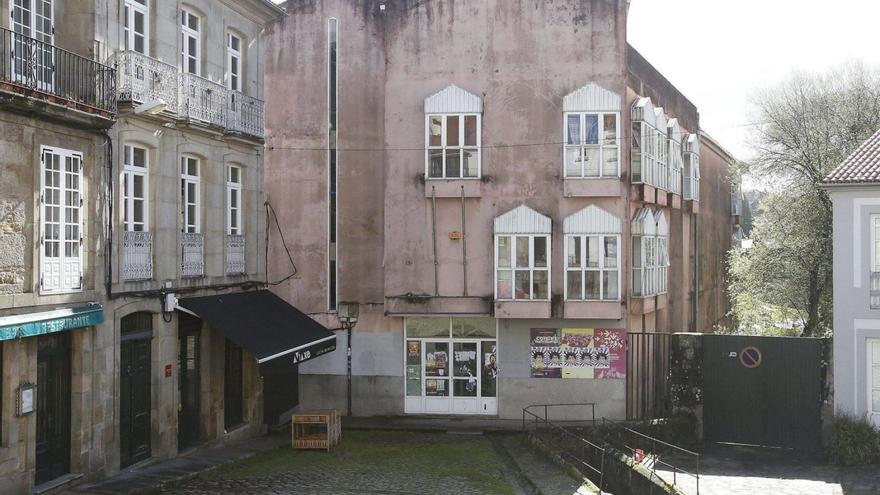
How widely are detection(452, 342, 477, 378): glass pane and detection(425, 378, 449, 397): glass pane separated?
1.61ft

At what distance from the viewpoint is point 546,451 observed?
21359mm

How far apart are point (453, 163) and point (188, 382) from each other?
9.67 metres

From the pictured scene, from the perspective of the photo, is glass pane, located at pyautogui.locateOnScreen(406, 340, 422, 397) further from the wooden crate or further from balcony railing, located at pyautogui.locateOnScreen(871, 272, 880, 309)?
balcony railing, located at pyautogui.locateOnScreen(871, 272, 880, 309)

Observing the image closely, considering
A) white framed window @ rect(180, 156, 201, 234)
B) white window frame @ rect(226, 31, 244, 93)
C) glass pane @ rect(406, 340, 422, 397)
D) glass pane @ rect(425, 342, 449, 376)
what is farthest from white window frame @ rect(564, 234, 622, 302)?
white framed window @ rect(180, 156, 201, 234)

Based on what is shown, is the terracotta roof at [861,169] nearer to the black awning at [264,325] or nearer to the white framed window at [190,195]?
the black awning at [264,325]

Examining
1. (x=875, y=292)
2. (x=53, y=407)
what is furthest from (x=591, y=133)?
(x=53, y=407)

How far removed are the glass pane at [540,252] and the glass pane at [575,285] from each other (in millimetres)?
789

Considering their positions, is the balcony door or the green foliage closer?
the balcony door

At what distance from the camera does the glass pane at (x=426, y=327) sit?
1048 inches

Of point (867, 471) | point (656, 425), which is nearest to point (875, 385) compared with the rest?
point (867, 471)

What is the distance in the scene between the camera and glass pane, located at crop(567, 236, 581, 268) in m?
Result: 25.4

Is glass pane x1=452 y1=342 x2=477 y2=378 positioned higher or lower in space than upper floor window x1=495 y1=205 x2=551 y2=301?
lower

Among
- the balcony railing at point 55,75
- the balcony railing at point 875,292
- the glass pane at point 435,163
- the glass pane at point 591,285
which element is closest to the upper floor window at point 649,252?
the glass pane at point 591,285

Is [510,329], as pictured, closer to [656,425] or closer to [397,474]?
[656,425]
